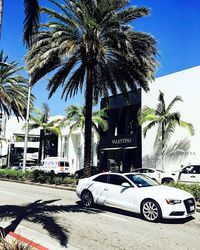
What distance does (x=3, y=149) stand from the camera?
2721 inches

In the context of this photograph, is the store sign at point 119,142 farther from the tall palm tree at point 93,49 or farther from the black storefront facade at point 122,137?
A: the tall palm tree at point 93,49

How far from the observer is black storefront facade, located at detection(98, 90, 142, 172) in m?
30.6

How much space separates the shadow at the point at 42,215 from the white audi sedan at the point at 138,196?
704 mm

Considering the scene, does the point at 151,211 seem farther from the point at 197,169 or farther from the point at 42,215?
the point at 197,169

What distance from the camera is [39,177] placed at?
79.2ft

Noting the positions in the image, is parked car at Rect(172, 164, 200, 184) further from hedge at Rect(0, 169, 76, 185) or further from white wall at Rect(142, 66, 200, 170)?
hedge at Rect(0, 169, 76, 185)

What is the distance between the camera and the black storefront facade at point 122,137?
100 feet

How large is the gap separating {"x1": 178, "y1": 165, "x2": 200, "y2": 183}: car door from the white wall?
14.3 feet

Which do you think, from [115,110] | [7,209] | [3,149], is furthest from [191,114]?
[3,149]

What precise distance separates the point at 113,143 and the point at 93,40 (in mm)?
16892

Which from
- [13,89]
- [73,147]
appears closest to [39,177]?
[13,89]

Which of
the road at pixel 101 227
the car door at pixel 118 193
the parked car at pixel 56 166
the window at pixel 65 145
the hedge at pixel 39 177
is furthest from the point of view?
the window at pixel 65 145

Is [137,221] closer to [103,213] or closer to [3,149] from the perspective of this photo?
[103,213]

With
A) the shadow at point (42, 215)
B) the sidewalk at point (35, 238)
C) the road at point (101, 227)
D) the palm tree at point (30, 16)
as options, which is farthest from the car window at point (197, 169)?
the palm tree at point (30, 16)
